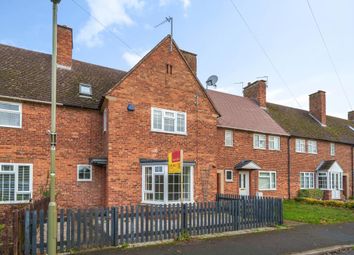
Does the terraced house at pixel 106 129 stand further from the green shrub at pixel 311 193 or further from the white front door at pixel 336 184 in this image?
the white front door at pixel 336 184

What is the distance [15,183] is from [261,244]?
1127 centimetres

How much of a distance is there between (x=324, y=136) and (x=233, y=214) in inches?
832

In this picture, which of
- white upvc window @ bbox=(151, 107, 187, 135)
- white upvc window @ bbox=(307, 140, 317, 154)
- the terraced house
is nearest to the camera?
the terraced house

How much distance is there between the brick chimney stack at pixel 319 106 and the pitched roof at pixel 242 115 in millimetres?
7725

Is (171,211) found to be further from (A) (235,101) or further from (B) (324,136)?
(B) (324,136)

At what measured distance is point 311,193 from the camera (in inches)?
1123

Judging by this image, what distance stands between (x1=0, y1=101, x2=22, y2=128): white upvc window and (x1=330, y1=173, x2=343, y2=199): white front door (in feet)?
84.8

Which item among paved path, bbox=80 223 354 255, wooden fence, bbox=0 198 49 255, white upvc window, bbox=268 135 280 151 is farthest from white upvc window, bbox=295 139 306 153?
wooden fence, bbox=0 198 49 255

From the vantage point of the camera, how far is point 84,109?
1808 centimetres

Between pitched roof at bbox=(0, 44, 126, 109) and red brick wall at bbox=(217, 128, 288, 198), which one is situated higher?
pitched roof at bbox=(0, 44, 126, 109)

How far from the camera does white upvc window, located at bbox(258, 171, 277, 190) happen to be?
2584 cm

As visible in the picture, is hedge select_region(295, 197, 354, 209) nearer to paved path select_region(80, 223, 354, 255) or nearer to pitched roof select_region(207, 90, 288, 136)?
pitched roof select_region(207, 90, 288, 136)

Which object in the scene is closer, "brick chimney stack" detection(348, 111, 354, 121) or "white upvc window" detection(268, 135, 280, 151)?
"white upvc window" detection(268, 135, 280, 151)

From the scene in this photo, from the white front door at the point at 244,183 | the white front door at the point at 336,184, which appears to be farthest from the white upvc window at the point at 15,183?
the white front door at the point at 336,184
